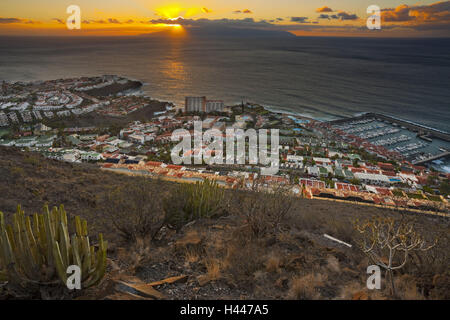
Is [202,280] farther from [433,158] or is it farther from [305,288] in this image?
[433,158]

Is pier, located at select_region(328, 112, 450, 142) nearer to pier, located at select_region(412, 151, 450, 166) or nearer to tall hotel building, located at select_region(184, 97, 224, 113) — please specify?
pier, located at select_region(412, 151, 450, 166)

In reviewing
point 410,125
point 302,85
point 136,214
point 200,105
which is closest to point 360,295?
point 136,214

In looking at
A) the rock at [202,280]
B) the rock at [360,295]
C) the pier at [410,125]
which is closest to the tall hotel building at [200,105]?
the pier at [410,125]

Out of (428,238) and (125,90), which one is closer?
(428,238)

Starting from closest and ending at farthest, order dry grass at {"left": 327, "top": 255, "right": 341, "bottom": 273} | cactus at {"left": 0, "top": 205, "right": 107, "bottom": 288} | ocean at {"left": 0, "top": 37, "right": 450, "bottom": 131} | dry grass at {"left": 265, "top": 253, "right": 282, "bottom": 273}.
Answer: cactus at {"left": 0, "top": 205, "right": 107, "bottom": 288}
dry grass at {"left": 265, "top": 253, "right": 282, "bottom": 273}
dry grass at {"left": 327, "top": 255, "right": 341, "bottom": 273}
ocean at {"left": 0, "top": 37, "right": 450, "bottom": 131}

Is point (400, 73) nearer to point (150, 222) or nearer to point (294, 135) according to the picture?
point (294, 135)

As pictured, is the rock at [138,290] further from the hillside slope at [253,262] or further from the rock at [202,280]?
the rock at [202,280]

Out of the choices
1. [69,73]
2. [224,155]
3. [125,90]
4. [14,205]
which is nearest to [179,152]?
[224,155]

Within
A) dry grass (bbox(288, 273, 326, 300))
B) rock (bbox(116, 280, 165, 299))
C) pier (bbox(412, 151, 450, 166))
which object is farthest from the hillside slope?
pier (bbox(412, 151, 450, 166))
